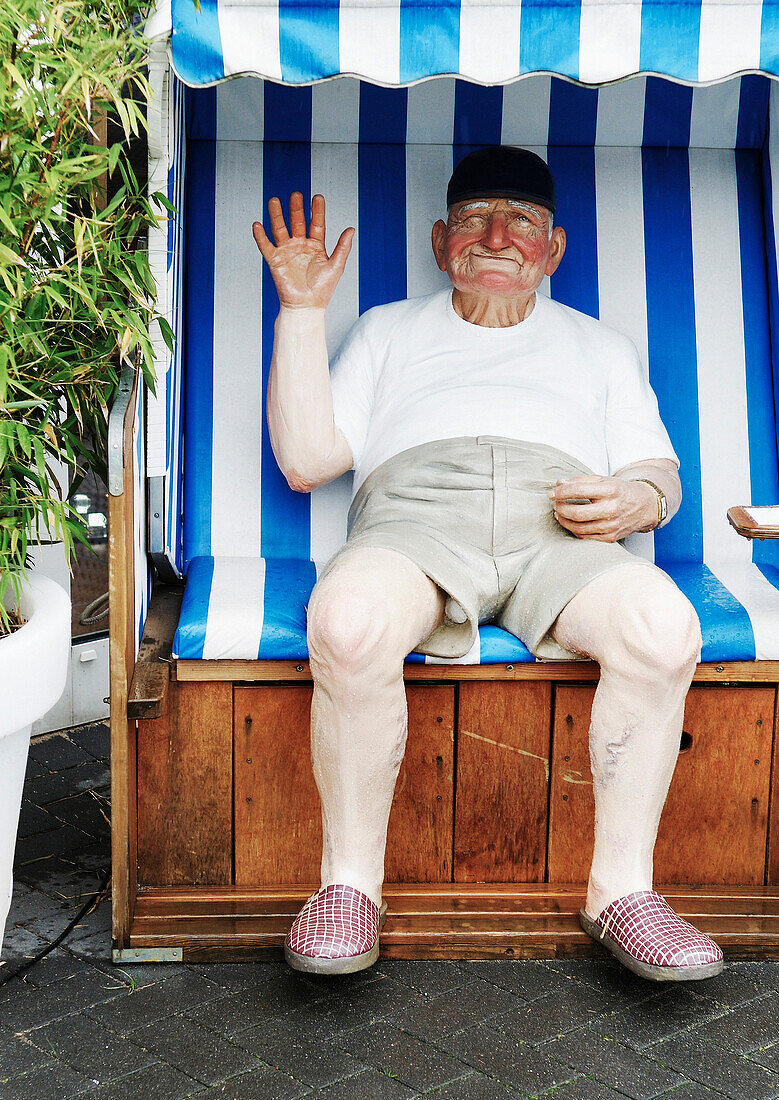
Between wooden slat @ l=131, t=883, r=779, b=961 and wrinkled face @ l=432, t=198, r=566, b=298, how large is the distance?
155cm

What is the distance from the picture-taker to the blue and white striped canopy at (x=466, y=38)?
221 centimetres

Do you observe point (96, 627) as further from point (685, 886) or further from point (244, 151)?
point (685, 886)

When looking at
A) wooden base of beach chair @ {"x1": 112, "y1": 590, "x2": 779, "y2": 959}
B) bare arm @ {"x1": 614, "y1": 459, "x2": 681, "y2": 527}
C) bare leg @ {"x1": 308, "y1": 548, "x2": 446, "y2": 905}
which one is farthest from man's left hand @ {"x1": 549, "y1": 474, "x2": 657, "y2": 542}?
bare leg @ {"x1": 308, "y1": 548, "x2": 446, "y2": 905}

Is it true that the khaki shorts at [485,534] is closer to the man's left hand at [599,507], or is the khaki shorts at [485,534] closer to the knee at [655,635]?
the man's left hand at [599,507]

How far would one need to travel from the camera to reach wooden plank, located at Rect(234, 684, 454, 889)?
2527 millimetres

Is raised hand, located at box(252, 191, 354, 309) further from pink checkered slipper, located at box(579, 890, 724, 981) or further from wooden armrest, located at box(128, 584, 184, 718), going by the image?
pink checkered slipper, located at box(579, 890, 724, 981)

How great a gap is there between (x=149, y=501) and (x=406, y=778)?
3.06 feet

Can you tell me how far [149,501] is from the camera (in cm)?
280

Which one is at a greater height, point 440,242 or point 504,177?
point 504,177

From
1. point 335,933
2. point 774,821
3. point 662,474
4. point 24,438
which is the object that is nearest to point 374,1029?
point 335,933

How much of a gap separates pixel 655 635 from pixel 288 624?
80cm

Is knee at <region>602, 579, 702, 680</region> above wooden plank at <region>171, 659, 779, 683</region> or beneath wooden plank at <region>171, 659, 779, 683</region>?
above

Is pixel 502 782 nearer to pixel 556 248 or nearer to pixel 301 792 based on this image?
pixel 301 792

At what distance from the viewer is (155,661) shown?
251 centimetres
